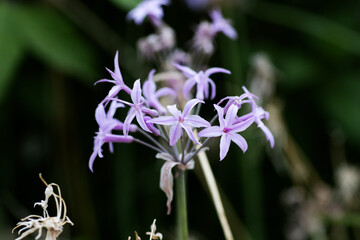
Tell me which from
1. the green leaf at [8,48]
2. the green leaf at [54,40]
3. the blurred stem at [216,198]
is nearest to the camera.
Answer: the blurred stem at [216,198]

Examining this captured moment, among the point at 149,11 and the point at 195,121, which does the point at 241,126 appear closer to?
the point at 195,121

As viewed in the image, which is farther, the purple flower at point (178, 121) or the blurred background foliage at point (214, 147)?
the blurred background foliage at point (214, 147)

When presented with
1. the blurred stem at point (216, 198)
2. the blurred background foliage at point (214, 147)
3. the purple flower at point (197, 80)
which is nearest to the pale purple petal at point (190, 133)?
the purple flower at point (197, 80)

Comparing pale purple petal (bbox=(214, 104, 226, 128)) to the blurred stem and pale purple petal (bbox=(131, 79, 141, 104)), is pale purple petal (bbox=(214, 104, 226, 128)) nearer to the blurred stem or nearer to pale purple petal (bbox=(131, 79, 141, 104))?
pale purple petal (bbox=(131, 79, 141, 104))

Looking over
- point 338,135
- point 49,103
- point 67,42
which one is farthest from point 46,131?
point 338,135

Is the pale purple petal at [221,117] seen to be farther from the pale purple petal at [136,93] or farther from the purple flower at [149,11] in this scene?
the purple flower at [149,11]

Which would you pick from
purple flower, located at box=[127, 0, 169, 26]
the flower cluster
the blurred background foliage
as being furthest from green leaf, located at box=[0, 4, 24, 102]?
the flower cluster

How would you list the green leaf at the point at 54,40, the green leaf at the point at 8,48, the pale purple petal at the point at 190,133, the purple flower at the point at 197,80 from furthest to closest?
the green leaf at the point at 54,40
the green leaf at the point at 8,48
the purple flower at the point at 197,80
the pale purple petal at the point at 190,133

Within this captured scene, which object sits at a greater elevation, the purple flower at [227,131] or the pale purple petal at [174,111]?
the pale purple petal at [174,111]
